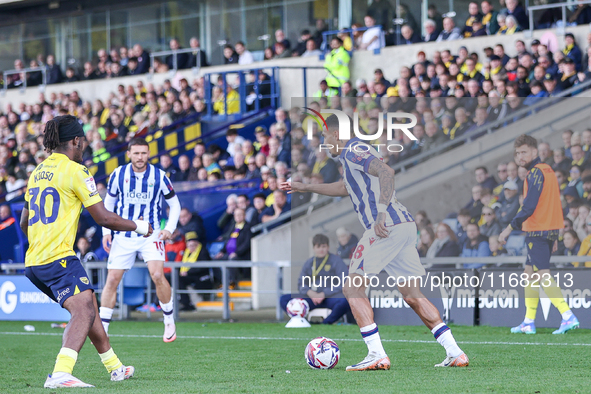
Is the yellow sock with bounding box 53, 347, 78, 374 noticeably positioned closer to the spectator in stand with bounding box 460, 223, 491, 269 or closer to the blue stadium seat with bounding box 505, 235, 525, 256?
the spectator in stand with bounding box 460, 223, 491, 269

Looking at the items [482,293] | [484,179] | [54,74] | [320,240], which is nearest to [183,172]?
[320,240]

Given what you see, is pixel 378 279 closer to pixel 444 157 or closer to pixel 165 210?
pixel 444 157

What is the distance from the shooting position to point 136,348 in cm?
961

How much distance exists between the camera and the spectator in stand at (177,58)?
25281mm

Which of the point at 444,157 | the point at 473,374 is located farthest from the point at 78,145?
the point at 444,157

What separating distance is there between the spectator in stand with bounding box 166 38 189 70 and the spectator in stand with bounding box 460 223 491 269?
568 inches

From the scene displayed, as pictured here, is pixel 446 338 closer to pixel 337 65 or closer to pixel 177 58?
pixel 337 65

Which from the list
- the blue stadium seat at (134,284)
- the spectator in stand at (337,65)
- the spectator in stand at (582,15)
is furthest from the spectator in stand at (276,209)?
the spectator in stand at (582,15)

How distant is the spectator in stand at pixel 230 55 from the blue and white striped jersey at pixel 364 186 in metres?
17.1

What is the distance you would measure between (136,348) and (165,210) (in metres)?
7.92

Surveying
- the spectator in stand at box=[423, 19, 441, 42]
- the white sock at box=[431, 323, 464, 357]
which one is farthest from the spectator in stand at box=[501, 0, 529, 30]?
the white sock at box=[431, 323, 464, 357]

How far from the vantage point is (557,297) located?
405 inches

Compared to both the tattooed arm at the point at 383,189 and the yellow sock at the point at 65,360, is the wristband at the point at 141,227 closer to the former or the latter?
the yellow sock at the point at 65,360

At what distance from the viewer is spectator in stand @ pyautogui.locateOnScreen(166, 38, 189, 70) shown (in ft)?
82.9
